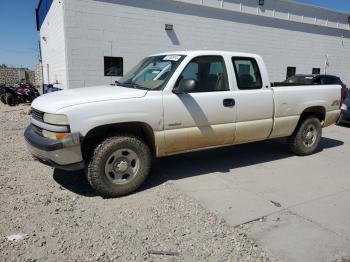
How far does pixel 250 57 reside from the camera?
A: 5.63 m

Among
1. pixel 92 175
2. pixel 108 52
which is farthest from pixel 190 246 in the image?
pixel 108 52

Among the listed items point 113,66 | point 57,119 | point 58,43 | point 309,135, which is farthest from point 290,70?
point 57,119

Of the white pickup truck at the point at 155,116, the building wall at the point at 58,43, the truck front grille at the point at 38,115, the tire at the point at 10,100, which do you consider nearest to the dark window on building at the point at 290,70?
the building wall at the point at 58,43

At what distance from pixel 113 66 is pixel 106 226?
900cm

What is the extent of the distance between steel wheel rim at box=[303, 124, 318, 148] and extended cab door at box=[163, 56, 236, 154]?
7.05 ft

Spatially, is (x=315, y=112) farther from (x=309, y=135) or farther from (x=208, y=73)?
(x=208, y=73)

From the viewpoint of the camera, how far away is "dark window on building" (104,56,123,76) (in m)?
11.7

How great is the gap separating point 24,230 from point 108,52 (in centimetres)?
897

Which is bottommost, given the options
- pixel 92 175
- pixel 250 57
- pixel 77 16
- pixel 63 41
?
pixel 92 175

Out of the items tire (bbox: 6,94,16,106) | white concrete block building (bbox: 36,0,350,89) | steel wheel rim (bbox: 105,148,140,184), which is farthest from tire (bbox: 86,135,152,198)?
tire (bbox: 6,94,16,106)

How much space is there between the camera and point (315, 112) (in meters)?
6.73

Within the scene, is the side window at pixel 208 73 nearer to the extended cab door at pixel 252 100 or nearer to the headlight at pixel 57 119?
the extended cab door at pixel 252 100

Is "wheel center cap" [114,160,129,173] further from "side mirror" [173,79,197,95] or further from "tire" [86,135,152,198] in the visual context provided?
"side mirror" [173,79,197,95]

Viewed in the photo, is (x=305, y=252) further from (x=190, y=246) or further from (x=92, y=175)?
(x=92, y=175)
